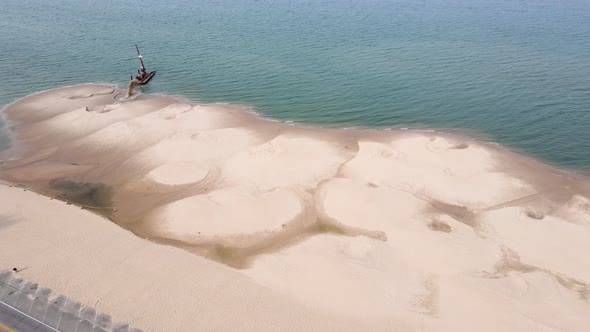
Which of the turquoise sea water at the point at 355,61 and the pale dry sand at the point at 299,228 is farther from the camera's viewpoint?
the turquoise sea water at the point at 355,61

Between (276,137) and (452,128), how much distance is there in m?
22.5

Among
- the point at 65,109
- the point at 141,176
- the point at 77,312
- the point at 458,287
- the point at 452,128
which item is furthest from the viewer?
the point at 65,109

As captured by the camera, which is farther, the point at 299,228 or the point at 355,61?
the point at 355,61

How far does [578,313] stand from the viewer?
69.1 ft

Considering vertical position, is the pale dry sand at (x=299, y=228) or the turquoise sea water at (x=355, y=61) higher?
the turquoise sea water at (x=355, y=61)

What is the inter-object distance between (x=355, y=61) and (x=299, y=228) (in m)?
44.7

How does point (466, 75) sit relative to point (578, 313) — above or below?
above

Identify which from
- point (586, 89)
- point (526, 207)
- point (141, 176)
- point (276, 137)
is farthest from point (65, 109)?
point (586, 89)

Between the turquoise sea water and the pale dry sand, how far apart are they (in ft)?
22.8

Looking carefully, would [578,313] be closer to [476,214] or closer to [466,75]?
[476,214]

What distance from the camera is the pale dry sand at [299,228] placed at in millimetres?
21484

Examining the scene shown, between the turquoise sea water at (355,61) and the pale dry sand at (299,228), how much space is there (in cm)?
696

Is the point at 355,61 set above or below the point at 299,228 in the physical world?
above

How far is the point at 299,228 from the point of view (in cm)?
2859
